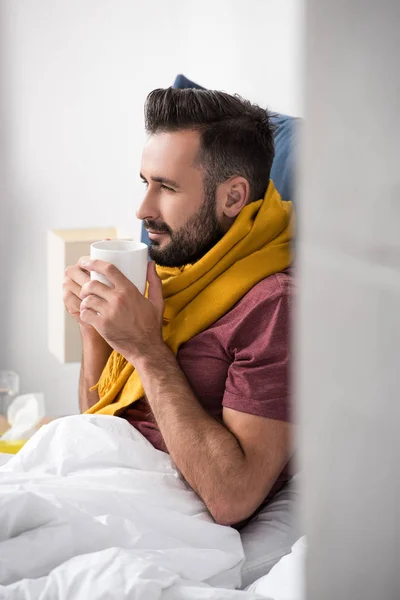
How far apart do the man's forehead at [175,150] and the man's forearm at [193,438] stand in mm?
338

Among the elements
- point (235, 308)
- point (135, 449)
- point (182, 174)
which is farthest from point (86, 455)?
point (182, 174)

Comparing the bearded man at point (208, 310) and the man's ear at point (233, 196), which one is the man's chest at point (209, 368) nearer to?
the bearded man at point (208, 310)

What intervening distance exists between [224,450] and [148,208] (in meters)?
0.48

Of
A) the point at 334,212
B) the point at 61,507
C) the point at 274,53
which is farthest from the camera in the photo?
the point at 274,53

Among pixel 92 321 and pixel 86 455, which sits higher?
pixel 92 321

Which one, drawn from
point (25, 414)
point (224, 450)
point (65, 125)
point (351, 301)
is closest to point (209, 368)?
point (224, 450)

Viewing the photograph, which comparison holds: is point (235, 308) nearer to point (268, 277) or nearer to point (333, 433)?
point (268, 277)

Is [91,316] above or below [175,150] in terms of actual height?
below

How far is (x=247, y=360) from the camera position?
1.37 meters

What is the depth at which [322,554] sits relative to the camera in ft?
1.68

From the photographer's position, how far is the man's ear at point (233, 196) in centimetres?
155

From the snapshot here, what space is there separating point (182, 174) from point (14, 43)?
5.18 ft

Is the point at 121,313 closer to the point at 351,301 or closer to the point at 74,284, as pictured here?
the point at 74,284

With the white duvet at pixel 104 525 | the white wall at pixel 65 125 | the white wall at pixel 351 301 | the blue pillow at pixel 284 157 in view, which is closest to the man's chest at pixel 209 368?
the white duvet at pixel 104 525
